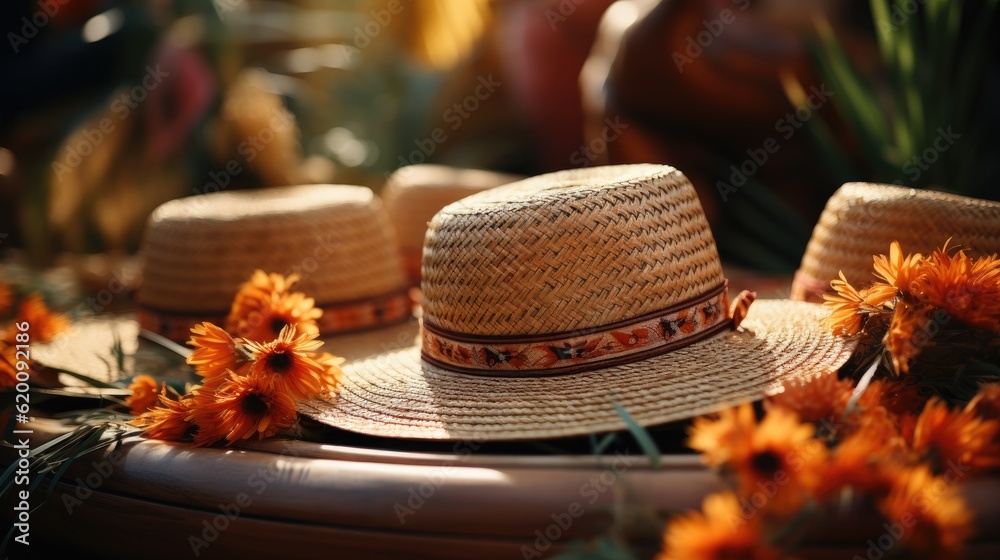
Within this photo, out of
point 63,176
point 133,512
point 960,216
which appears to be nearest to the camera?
point 133,512

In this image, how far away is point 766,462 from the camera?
869 mm

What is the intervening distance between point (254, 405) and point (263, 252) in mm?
654

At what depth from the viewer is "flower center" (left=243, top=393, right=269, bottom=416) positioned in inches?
48.3

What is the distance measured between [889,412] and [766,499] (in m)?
0.28

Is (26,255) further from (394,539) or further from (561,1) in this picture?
(394,539)

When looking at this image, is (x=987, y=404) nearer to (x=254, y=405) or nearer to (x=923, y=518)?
(x=923, y=518)

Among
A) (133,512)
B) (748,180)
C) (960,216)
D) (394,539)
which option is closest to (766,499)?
(394,539)

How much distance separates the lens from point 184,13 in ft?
10.8

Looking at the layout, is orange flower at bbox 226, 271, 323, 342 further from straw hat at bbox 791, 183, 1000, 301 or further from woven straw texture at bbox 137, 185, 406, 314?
straw hat at bbox 791, 183, 1000, 301

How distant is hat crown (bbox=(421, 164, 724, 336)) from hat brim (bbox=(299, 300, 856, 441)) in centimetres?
8

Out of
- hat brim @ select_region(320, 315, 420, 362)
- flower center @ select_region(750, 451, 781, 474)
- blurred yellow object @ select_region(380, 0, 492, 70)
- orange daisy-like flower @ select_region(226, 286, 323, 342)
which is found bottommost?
hat brim @ select_region(320, 315, 420, 362)

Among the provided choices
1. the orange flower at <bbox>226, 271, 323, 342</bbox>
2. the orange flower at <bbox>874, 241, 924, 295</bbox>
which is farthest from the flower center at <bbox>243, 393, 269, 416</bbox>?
the orange flower at <bbox>874, 241, 924, 295</bbox>

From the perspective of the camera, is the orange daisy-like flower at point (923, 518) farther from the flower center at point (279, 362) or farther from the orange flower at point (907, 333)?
the flower center at point (279, 362)

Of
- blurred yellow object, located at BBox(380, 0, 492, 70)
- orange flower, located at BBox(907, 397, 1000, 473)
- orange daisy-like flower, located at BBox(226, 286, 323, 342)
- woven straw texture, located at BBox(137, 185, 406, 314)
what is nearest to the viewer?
orange flower, located at BBox(907, 397, 1000, 473)
